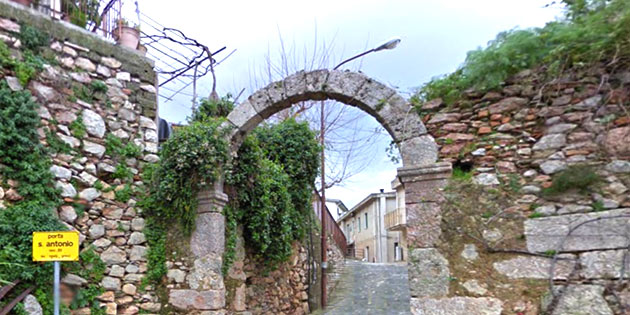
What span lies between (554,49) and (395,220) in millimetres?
21671

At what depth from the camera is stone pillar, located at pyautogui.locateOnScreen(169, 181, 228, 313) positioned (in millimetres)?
4836

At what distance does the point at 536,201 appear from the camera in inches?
148

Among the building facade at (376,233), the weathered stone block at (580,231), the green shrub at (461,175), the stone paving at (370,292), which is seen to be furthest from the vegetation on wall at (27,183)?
the building facade at (376,233)

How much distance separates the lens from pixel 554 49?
3.73 meters

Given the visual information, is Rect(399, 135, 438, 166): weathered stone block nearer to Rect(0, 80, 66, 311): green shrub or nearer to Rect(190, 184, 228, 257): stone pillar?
Rect(190, 184, 228, 257): stone pillar

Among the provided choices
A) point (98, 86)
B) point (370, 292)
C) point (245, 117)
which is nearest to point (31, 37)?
point (98, 86)

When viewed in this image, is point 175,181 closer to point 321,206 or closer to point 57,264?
point 57,264

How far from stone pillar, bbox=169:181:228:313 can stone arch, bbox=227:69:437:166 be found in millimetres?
636

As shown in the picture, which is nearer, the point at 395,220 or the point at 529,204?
the point at 529,204

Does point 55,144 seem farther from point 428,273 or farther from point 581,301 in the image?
point 581,301

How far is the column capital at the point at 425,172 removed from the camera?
4.00 meters

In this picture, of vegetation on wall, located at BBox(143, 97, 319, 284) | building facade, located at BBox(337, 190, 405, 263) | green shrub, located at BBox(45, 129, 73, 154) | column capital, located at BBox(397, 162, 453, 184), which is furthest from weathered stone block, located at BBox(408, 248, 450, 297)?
building facade, located at BBox(337, 190, 405, 263)

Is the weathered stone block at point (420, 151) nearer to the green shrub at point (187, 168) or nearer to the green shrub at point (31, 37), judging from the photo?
the green shrub at point (187, 168)

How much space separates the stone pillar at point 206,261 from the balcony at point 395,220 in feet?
61.2
